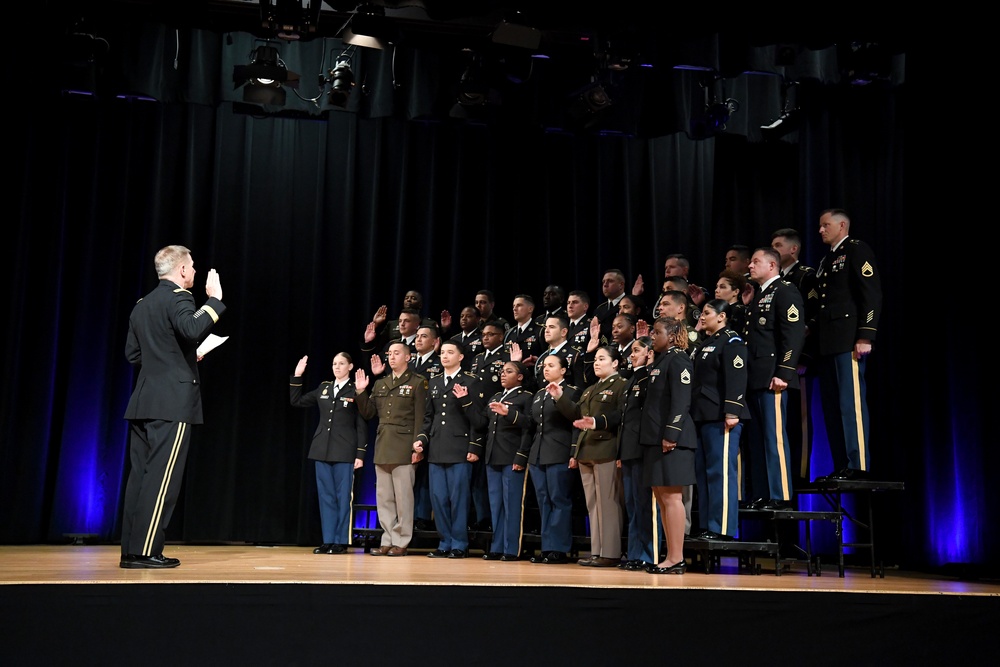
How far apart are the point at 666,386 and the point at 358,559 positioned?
2.29 meters

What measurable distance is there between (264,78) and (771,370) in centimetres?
398

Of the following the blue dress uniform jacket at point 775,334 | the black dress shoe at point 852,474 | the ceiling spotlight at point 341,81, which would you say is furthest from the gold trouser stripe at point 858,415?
the ceiling spotlight at point 341,81

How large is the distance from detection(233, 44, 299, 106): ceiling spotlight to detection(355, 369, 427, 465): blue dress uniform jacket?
2187mm

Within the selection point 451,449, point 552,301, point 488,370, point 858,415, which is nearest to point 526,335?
point 552,301

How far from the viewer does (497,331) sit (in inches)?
298

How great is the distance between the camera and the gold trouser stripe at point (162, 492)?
4.65m

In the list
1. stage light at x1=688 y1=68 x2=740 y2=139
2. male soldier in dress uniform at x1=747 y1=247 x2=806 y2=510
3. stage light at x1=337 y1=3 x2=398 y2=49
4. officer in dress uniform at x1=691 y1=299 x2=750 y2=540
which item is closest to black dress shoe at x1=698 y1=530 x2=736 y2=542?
officer in dress uniform at x1=691 y1=299 x2=750 y2=540

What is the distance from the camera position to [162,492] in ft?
15.3

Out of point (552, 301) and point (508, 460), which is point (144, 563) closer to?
point (508, 460)

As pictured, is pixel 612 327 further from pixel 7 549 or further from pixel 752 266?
pixel 7 549

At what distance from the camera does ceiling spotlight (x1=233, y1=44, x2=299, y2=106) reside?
22.7 feet

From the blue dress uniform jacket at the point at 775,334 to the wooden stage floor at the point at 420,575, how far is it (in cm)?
112

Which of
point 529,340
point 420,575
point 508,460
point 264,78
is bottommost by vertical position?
point 420,575

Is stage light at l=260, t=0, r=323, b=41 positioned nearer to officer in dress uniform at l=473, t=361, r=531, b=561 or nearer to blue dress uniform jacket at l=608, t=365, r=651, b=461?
officer in dress uniform at l=473, t=361, r=531, b=561
